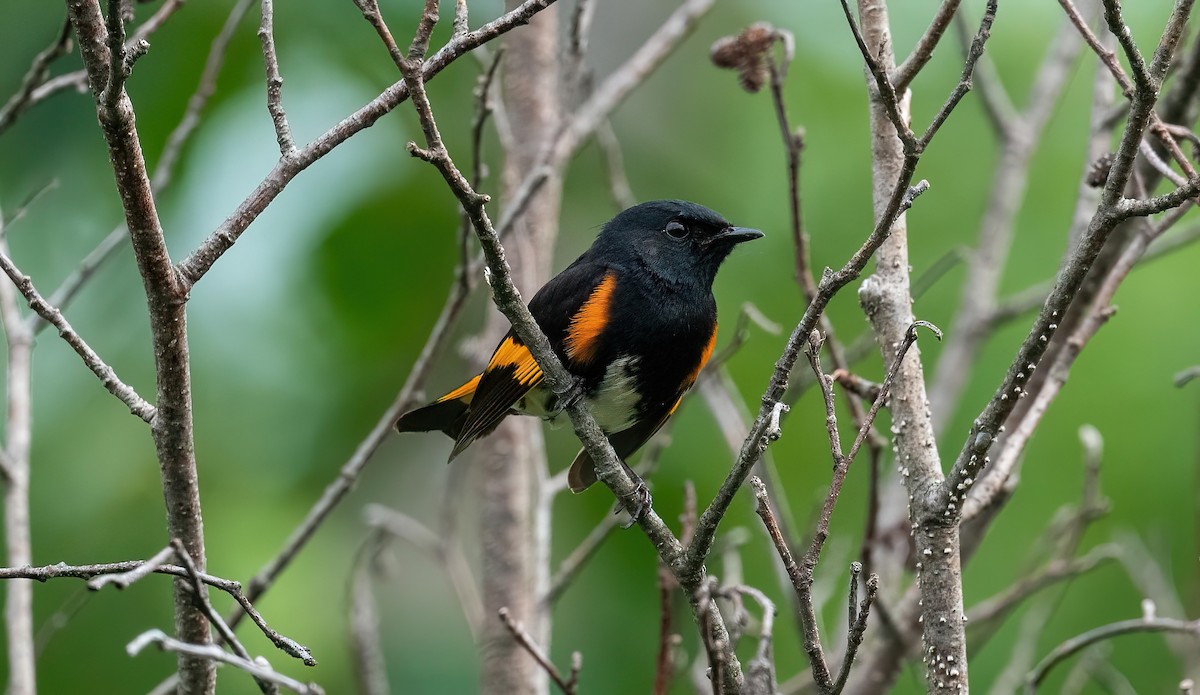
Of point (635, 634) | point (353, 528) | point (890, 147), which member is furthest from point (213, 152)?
point (890, 147)

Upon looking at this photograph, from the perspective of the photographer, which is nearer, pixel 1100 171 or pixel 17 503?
pixel 1100 171

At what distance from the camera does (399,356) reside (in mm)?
5148

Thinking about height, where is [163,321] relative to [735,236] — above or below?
below

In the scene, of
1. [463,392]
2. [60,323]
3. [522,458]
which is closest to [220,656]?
[60,323]

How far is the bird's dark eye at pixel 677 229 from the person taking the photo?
11.5ft

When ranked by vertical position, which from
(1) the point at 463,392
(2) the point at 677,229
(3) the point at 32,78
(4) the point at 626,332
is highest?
(3) the point at 32,78

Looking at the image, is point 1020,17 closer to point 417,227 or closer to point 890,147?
point 417,227

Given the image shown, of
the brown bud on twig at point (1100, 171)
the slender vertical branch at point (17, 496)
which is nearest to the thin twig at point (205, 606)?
the slender vertical branch at point (17, 496)

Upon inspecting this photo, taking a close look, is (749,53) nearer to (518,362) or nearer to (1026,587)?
(518,362)

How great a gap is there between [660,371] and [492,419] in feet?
1.58

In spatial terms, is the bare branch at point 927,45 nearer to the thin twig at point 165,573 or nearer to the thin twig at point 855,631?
the thin twig at point 855,631

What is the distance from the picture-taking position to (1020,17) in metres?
5.34

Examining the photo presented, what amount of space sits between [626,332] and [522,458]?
1.22m

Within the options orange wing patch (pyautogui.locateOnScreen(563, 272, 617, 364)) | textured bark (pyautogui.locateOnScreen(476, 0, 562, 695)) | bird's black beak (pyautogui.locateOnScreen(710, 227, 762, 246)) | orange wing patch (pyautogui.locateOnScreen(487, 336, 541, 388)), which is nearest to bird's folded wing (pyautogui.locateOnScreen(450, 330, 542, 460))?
orange wing patch (pyautogui.locateOnScreen(487, 336, 541, 388))
